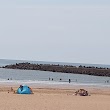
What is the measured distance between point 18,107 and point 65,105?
330 centimetres

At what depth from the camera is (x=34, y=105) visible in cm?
2362

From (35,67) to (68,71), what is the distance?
694 inches

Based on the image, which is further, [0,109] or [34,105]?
[34,105]

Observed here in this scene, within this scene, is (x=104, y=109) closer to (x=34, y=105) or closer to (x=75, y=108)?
(x=75, y=108)

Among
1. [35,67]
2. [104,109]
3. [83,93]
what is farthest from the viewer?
[35,67]

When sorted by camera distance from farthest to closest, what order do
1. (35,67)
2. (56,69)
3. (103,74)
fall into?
(35,67), (56,69), (103,74)

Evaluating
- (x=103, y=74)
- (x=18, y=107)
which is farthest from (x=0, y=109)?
(x=103, y=74)

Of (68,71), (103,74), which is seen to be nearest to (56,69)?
(68,71)

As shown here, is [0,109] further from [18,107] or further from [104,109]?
[104,109]

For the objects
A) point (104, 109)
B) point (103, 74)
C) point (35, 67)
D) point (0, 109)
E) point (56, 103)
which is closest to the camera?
point (0, 109)

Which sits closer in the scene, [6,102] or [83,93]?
[6,102]

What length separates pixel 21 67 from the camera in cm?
12550

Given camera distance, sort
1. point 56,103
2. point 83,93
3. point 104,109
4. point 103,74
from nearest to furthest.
Result: point 104,109 < point 56,103 < point 83,93 < point 103,74

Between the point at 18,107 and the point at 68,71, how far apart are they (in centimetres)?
8693
